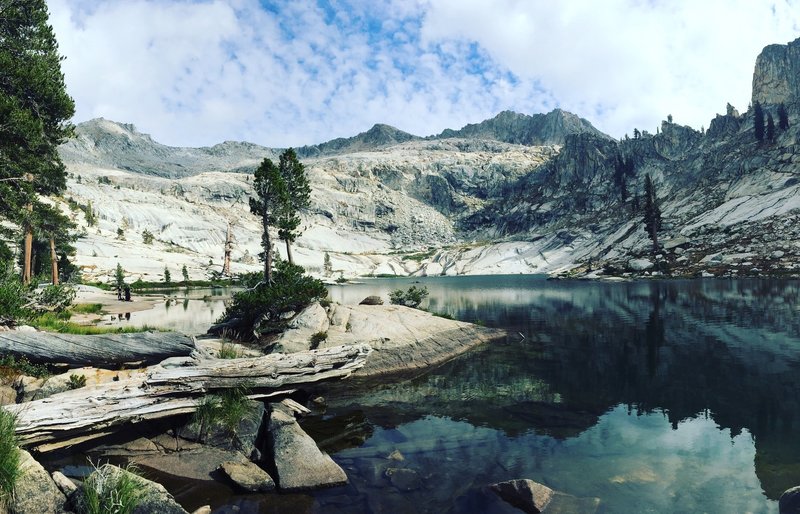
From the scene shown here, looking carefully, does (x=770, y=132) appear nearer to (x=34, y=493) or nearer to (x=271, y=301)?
(x=271, y=301)

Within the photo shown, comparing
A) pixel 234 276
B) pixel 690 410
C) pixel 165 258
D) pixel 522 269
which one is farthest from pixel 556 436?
pixel 522 269

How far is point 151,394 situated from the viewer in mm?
12727

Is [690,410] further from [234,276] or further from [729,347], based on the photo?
[234,276]

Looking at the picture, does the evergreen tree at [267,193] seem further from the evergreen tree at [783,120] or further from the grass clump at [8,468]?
the evergreen tree at [783,120]

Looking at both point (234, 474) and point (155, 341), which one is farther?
point (155, 341)

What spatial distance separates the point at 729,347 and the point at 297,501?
31054 mm

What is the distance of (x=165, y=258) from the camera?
13425 centimetres

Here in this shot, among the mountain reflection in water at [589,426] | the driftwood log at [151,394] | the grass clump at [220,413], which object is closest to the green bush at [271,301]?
the mountain reflection in water at [589,426]

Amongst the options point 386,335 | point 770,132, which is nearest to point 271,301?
point 386,335

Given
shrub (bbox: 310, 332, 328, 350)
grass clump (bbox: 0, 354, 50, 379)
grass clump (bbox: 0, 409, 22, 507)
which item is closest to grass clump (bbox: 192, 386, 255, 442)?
grass clump (bbox: 0, 409, 22, 507)

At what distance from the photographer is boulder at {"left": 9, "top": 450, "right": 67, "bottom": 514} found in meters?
7.61

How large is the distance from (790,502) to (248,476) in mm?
13555

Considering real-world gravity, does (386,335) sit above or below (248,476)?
above

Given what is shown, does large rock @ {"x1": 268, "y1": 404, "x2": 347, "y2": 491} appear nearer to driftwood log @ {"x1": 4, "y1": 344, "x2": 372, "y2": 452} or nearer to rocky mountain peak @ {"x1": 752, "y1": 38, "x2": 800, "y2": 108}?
driftwood log @ {"x1": 4, "y1": 344, "x2": 372, "y2": 452}
